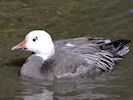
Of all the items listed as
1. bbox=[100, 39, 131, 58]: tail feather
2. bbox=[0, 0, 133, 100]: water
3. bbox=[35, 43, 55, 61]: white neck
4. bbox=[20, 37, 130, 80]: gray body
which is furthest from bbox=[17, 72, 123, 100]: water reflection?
bbox=[100, 39, 131, 58]: tail feather

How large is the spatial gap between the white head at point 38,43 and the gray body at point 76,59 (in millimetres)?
162

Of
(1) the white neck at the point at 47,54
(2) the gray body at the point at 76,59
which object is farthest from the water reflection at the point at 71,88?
(1) the white neck at the point at 47,54

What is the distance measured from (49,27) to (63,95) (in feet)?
12.7

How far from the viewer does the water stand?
482 inches

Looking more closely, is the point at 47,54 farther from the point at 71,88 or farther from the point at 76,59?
the point at 71,88

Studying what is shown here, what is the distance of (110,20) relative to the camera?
1602cm

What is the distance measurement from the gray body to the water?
0.17 m

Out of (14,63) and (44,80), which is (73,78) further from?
(14,63)

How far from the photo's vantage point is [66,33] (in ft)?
50.4

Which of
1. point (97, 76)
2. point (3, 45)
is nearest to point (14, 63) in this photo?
point (3, 45)

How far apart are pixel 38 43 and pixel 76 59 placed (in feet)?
2.81

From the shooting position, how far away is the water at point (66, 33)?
482 inches

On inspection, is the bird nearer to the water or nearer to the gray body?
the gray body

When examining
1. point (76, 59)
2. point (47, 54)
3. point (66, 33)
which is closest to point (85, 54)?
point (76, 59)
